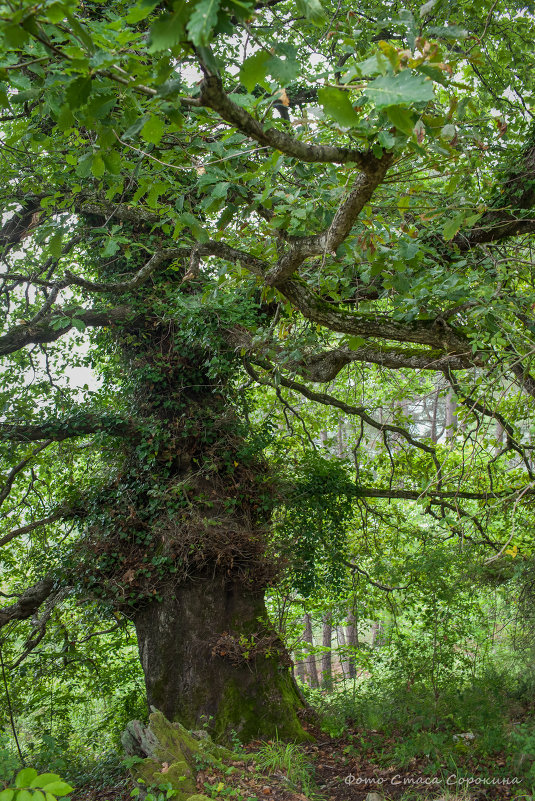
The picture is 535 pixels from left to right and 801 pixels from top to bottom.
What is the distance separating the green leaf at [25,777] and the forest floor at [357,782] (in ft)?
8.15

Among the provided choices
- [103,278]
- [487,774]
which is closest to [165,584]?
[487,774]

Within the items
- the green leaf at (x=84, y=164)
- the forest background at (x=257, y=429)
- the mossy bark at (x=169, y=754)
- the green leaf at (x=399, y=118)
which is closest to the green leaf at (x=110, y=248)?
the forest background at (x=257, y=429)

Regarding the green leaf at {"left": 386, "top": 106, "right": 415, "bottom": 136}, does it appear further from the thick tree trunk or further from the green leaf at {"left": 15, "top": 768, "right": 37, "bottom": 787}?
the thick tree trunk

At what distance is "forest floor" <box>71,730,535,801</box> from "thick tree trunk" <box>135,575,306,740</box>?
13.6 inches

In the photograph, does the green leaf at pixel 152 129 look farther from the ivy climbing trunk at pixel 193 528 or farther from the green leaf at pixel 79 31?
the ivy climbing trunk at pixel 193 528

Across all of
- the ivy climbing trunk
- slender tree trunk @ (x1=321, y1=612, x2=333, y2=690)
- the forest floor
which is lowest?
the forest floor

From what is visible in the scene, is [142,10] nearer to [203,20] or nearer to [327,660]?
[203,20]

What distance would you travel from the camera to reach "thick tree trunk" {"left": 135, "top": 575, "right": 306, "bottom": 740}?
5227mm

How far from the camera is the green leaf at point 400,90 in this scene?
1414mm

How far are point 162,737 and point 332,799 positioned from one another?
5.07 ft

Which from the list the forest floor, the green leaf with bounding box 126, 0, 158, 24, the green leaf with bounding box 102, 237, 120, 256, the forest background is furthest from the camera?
the forest background

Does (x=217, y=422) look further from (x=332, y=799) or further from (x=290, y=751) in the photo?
(x=332, y=799)

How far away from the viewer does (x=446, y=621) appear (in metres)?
5.82

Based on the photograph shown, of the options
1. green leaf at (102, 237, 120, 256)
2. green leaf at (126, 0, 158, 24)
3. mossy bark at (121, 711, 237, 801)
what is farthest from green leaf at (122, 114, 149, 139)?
mossy bark at (121, 711, 237, 801)
